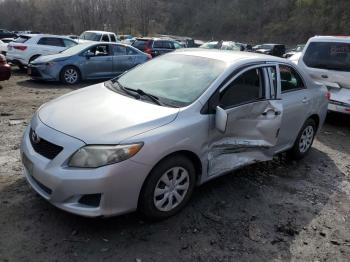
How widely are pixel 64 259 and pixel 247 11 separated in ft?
243

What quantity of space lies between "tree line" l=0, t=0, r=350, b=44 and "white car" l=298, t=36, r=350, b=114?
4821 centimetres

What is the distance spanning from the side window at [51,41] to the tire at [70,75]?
322cm

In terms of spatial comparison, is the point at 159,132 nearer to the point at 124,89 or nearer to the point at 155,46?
the point at 124,89

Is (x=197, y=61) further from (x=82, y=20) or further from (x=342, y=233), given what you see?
(x=82, y=20)

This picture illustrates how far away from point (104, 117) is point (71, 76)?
874 centimetres

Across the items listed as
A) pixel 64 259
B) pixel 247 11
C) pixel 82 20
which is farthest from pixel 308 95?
pixel 247 11

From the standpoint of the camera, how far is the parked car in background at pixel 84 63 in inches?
444

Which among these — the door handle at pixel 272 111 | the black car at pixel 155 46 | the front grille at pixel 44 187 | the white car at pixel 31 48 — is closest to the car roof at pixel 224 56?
the door handle at pixel 272 111

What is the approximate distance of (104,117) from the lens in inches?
138

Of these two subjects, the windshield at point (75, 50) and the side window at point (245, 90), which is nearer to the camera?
the side window at point (245, 90)

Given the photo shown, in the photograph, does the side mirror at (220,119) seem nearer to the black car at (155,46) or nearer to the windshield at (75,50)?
the windshield at (75,50)

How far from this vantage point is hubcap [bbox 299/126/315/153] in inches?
221

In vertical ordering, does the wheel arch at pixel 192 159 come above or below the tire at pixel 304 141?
above

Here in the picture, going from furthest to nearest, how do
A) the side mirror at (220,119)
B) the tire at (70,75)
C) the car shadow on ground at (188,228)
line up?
the tire at (70,75), the side mirror at (220,119), the car shadow on ground at (188,228)
